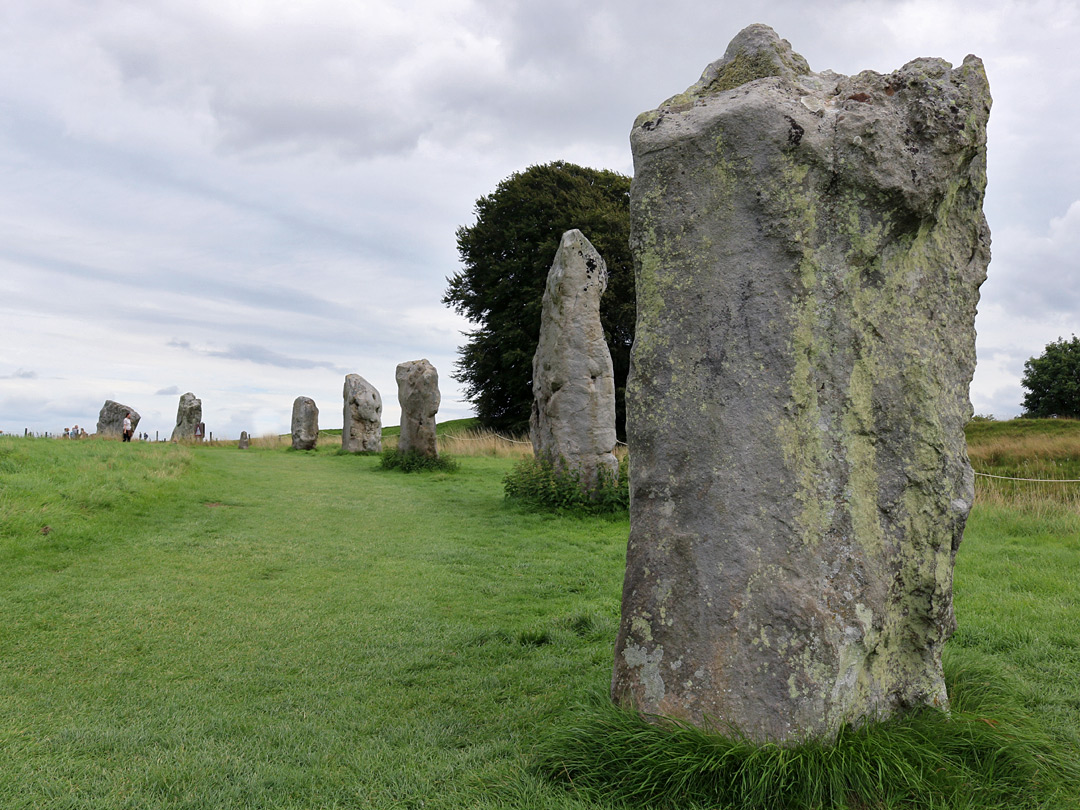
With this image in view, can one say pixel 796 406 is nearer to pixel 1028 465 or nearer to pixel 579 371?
pixel 579 371

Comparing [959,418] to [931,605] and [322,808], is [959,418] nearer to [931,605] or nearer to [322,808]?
[931,605]

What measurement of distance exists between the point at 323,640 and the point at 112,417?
72.3 ft

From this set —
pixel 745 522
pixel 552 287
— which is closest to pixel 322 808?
pixel 745 522

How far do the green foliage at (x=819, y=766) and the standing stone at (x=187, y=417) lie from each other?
25485 mm

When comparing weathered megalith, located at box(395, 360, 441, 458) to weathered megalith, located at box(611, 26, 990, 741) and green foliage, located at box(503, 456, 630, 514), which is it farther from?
weathered megalith, located at box(611, 26, 990, 741)

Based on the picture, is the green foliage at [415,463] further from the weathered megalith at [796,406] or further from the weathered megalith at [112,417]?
the weathered megalith at [796,406]

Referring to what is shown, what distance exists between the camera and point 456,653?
5.29 metres

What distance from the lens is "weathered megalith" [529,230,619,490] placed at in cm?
1126

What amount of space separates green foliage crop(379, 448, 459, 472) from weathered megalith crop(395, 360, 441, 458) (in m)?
Result: 0.14

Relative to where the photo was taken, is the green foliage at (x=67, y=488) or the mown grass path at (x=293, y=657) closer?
the mown grass path at (x=293, y=657)

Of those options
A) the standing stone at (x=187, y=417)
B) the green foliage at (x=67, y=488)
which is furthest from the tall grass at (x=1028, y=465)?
the standing stone at (x=187, y=417)

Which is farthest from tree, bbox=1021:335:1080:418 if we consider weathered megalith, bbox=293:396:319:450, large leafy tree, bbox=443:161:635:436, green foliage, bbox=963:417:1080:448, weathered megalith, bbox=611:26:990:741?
weathered megalith, bbox=611:26:990:741

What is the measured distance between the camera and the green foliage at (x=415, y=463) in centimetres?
1744

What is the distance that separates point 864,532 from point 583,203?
24591 mm
